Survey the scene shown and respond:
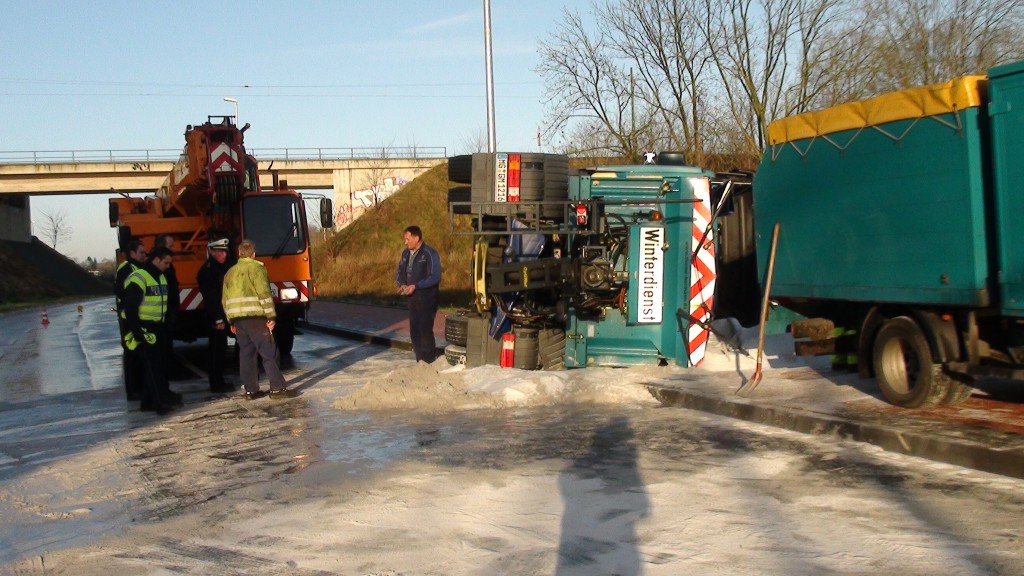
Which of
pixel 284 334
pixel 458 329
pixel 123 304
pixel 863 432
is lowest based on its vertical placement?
pixel 863 432

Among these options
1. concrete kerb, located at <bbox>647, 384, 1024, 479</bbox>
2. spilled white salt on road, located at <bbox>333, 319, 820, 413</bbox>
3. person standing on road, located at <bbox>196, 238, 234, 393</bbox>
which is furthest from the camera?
person standing on road, located at <bbox>196, 238, 234, 393</bbox>

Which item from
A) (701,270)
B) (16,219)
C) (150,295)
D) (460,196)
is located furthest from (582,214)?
(16,219)

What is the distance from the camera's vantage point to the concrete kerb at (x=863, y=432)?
6.51 metres

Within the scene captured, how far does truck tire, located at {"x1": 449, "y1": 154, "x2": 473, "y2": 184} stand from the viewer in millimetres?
11367

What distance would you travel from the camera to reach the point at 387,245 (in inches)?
1845

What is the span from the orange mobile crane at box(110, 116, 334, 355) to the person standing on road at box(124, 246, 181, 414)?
4.25m

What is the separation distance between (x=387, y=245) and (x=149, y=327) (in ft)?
119

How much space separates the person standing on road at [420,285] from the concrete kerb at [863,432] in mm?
3443

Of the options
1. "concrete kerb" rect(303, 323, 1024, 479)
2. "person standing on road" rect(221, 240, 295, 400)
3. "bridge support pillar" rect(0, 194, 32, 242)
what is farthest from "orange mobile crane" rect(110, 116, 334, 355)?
"bridge support pillar" rect(0, 194, 32, 242)

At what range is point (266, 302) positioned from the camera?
36.7 feet

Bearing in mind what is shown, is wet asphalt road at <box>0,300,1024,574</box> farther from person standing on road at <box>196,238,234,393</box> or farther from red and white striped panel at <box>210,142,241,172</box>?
red and white striped panel at <box>210,142,241,172</box>

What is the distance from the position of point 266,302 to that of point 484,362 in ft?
8.14

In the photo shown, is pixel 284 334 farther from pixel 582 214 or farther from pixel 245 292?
pixel 582 214

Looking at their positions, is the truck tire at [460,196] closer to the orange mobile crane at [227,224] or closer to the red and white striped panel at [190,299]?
the orange mobile crane at [227,224]
